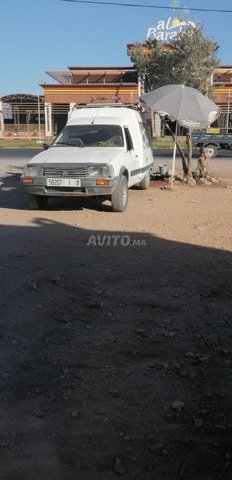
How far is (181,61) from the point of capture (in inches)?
1222

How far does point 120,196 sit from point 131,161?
1229 mm

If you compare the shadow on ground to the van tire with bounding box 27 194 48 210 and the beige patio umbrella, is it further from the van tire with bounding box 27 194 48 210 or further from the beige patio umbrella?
the beige patio umbrella

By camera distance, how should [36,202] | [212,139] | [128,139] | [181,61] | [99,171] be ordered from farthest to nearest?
[181,61] → [212,139] → [128,139] → [36,202] → [99,171]

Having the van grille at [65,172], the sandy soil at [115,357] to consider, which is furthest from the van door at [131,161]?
the sandy soil at [115,357]

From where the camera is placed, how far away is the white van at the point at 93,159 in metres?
8.64

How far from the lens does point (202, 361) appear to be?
3705 mm

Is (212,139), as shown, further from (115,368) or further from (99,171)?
(115,368)

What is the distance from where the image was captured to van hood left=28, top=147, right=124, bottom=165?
877 cm

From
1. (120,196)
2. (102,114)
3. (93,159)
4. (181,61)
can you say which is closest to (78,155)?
(93,159)

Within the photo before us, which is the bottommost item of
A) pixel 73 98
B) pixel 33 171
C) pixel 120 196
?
pixel 120 196

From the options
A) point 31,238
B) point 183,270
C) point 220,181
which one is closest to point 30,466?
point 183,270

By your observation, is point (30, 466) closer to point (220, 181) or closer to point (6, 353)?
point (6, 353)

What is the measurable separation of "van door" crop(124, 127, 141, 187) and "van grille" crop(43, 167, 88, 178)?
1.30m

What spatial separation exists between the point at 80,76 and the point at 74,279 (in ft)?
159
